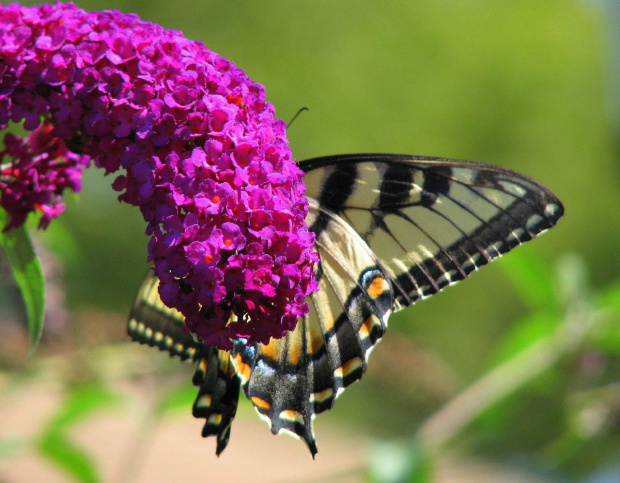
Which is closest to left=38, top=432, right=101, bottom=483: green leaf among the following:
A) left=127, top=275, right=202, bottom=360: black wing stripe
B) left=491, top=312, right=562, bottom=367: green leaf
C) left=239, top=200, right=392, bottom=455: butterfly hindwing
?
left=127, top=275, right=202, bottom=360: black wing stripe

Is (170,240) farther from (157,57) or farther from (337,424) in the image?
(337,424)

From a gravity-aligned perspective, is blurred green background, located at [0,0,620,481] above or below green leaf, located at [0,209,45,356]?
above

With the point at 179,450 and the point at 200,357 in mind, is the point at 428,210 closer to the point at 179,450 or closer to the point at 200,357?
the point at 200,357

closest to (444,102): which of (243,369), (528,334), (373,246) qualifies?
(528,334)

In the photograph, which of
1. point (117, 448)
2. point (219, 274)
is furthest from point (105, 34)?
point (117, 448)

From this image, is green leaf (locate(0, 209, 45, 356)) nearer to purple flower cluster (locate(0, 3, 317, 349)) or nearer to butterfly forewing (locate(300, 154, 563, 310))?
purple flower cluster (locate(0, 3, 317, 349))

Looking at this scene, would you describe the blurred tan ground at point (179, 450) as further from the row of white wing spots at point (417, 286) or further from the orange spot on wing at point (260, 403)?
the row of white wing spots at point (417, 286)

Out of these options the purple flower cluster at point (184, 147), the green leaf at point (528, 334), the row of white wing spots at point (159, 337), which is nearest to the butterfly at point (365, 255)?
the row of white wing spots at point (159, 337)
